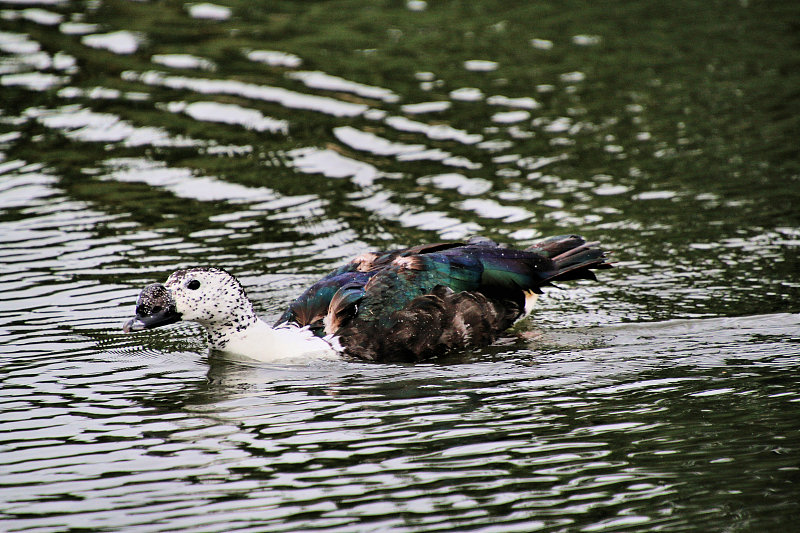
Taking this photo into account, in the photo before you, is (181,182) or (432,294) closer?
(432,294)

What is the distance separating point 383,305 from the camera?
887 cm

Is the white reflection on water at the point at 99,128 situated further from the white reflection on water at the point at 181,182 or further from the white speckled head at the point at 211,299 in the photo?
the white speckled head at the point at 211,299

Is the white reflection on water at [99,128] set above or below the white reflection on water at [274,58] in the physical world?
below

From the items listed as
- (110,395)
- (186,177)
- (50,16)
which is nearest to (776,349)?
(110,395)

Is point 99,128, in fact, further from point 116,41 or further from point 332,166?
point 116,41

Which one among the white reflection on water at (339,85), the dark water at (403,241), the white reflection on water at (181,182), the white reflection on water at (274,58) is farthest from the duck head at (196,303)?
→ the white reflection on water at (274,58)

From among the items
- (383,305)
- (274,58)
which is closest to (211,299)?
(383,305)

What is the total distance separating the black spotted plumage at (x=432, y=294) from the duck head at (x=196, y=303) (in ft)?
1.95

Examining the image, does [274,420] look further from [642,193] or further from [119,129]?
[119,129]

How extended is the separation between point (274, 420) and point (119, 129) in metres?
8.57

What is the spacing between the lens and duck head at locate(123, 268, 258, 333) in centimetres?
866

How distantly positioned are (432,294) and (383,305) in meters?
0.41

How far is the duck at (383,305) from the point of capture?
8773 millimetres

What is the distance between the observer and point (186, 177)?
13648 millimetres
